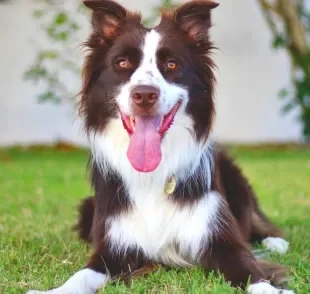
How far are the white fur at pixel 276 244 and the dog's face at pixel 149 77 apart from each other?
1171 mm

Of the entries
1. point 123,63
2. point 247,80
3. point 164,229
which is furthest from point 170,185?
point 247,80

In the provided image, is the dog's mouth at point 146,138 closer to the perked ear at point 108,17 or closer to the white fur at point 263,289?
the perked ear at point 108,17

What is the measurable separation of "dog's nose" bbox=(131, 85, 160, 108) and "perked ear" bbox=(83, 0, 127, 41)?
2.11 feet

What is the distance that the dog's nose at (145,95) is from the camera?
3.79m

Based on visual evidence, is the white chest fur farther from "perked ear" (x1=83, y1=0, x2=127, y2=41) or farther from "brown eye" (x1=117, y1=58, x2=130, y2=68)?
"perked ear" (x1=83, y1=0, x2=127, y2=41)

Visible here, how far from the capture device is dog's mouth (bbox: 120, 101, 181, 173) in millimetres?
3975

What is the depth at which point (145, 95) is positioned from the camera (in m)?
3.79

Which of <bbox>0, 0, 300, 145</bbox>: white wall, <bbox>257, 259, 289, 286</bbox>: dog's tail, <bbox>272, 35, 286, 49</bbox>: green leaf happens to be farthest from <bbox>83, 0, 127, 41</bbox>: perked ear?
<bbox>0, 0, 300, 145</bbox>: white wall

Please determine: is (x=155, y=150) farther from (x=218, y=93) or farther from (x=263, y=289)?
(x=218, y=93)

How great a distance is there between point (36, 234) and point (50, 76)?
1015 centimetres

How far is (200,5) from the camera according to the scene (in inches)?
171

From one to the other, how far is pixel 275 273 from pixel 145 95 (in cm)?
126

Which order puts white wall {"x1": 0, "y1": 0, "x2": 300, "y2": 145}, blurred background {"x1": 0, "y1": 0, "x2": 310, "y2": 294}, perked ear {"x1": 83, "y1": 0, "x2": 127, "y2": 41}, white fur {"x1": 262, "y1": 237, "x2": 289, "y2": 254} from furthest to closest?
white wall {"x1": 0, "y1": 0, "x2": 300, "y2": 145}
blurred background {"x1": 0, "y1": 0, "x2": 310, "y2": 294}
white fur {"x1": 262, "y1": 237, "x2": 289, "y2": 254}
perked ear {"x1": 83, "y1": 0, "x2": 127, "y2": 41}

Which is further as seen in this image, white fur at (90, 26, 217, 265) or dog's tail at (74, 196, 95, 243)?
dog's tail at (74, 196, 95, 243)
